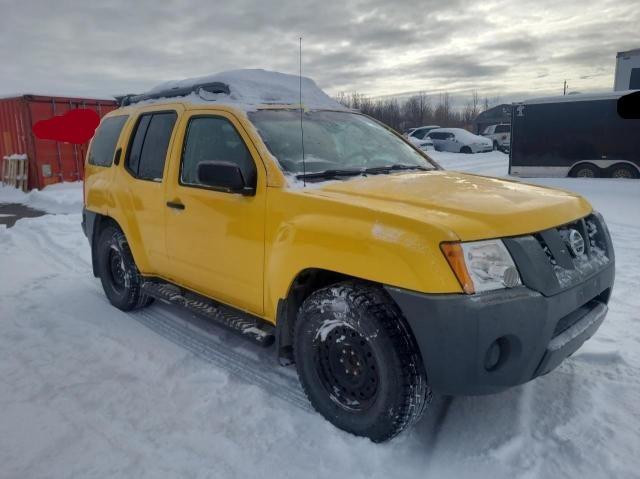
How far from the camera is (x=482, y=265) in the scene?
2.38m

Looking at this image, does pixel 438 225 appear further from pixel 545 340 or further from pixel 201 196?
pixel 201 196

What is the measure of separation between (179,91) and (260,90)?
2.43 ft

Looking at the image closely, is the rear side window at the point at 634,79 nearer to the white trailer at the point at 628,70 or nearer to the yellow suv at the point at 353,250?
the white trailer at the point at 628,70

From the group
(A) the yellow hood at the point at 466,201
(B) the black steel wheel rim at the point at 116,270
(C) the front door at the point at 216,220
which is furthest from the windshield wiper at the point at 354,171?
(B) the black steel wheel rim at the point at 116,270

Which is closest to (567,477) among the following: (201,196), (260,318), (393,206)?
(393,206)

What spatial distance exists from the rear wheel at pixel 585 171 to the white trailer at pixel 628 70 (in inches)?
159

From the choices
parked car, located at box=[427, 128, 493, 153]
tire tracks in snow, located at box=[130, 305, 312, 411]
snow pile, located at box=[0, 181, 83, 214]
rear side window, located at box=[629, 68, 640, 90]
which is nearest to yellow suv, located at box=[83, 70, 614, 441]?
tire tracks in snow, located at box=[130, 305, 312, 411]

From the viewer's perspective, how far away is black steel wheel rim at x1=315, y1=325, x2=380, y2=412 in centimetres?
269

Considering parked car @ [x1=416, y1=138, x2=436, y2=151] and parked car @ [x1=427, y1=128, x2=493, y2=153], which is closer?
parked car @ [x1=416, y1=138, x2=436, y2=151]

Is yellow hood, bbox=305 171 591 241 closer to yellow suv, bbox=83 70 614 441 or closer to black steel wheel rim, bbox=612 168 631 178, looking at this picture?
yellow suv, bbox=83 70 614 441

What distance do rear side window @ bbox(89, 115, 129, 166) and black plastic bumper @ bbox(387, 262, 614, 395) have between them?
3.49m

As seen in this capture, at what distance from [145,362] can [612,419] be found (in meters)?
3.04

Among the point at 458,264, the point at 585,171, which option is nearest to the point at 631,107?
the point at 458,264

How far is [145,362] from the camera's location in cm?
371
